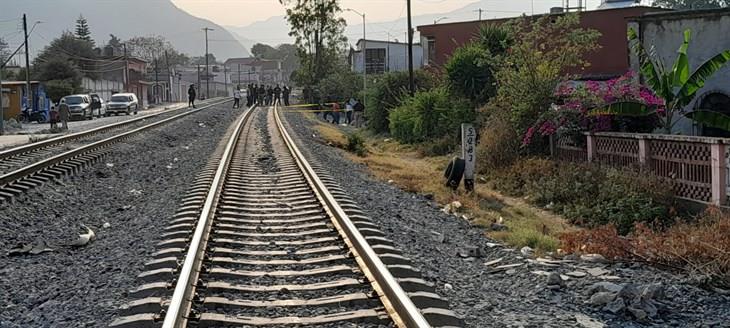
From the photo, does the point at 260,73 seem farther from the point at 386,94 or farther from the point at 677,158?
the point at 677,158

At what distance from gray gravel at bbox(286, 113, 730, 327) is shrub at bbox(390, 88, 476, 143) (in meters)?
14.6

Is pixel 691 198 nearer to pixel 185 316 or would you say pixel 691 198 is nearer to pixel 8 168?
pixel 185 316

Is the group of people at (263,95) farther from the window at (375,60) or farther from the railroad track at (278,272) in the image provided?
the railroad track at (278,272)

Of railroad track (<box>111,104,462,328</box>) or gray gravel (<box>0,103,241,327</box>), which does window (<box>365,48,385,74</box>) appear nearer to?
gray gravel (<box>0,103,241,327</box>)

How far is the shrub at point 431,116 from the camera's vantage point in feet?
81.4

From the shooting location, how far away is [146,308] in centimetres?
564

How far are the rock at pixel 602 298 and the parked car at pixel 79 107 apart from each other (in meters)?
45.7

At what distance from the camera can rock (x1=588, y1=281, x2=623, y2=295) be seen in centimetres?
626

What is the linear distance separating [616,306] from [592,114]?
9891mm

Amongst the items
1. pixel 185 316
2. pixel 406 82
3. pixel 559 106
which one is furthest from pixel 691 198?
pixel 406 82

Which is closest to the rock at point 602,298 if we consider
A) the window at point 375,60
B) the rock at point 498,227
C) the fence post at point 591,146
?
the rock at point 498,227

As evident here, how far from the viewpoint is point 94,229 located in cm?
1000

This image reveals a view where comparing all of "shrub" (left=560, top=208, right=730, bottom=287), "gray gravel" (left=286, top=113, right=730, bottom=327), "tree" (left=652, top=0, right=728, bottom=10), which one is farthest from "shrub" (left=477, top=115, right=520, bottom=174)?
"tree" (left=652, top=0, right=728, bottom=10)

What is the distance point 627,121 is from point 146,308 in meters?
12.2
